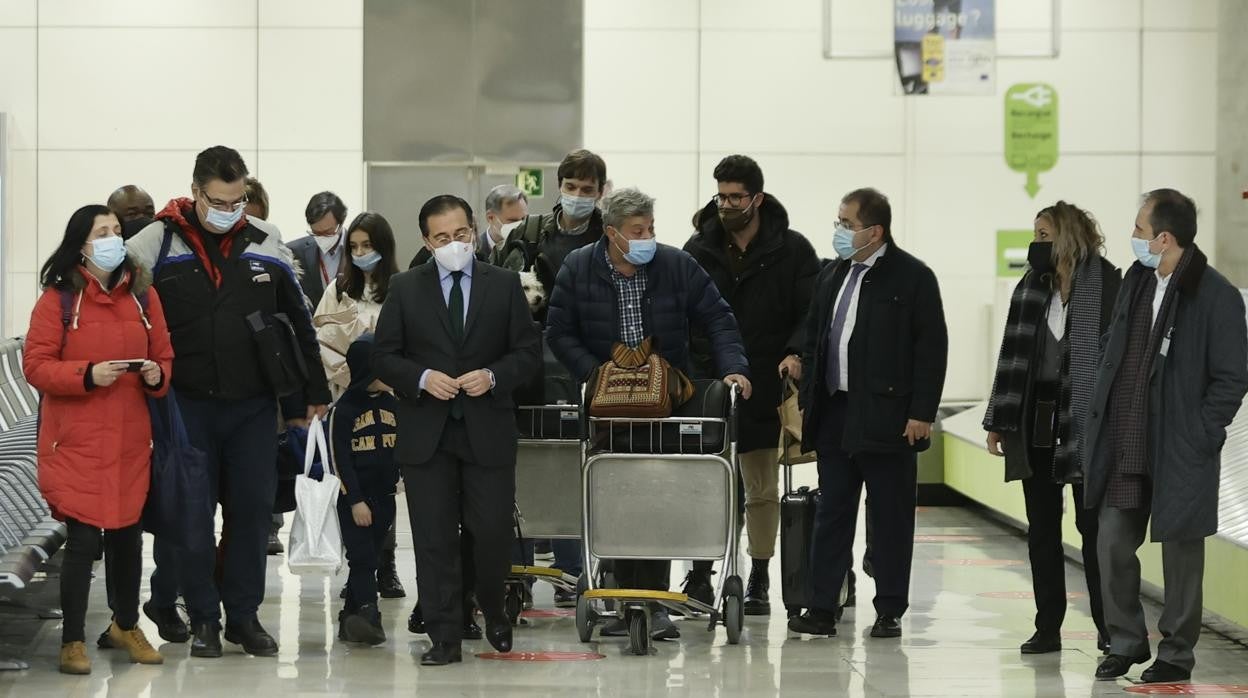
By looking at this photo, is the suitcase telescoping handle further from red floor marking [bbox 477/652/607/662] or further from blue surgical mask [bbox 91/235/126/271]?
blue surgical mask [bbox 91/235/126/271]

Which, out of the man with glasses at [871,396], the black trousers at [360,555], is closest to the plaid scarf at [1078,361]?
the man with glasses at [871,396]

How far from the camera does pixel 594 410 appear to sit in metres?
6.63

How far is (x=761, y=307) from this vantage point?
25.3 feet

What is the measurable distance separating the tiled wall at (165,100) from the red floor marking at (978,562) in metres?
6.32

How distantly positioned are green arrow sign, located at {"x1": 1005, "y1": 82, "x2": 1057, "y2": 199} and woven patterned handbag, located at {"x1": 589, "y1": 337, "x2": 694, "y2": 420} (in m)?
7.97

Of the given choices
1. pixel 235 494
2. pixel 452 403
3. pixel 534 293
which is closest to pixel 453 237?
pixel 452 403

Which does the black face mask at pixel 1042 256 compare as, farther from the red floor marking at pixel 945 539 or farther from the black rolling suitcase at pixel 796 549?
the red floor marking at pixel 945 539

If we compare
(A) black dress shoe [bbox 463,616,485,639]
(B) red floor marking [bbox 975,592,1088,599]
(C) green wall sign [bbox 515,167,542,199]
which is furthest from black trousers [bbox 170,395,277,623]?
(C) green wall sign [bbox 515,167,542,199]

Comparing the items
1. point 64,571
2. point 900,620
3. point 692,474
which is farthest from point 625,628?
point 64,571

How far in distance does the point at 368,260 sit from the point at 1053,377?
104 inches

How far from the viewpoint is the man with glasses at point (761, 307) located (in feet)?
25.2

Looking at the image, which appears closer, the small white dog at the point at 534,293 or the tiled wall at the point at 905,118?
the small white dog at the point at 534,293

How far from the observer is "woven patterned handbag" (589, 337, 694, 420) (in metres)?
6.53

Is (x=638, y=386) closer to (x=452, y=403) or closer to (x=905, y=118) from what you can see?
(x=452, y=403)
